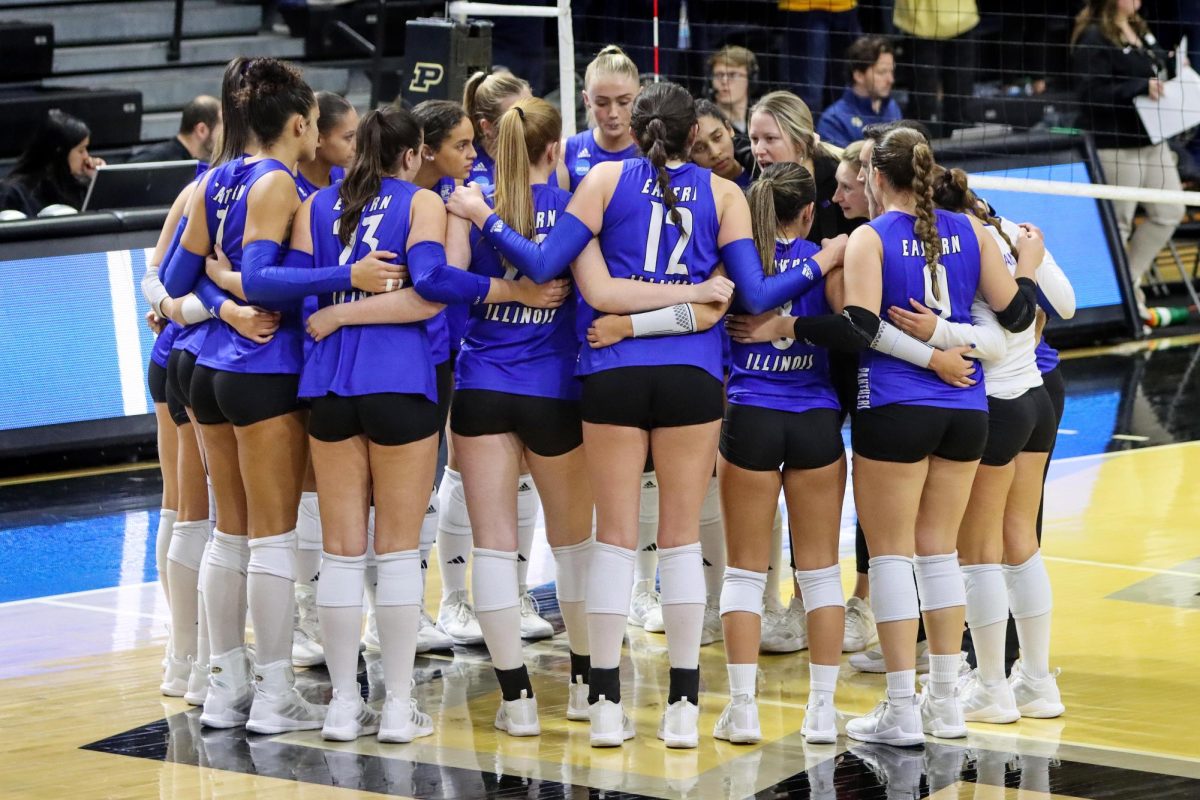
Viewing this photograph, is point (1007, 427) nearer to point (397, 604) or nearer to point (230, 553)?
point (397, 604)

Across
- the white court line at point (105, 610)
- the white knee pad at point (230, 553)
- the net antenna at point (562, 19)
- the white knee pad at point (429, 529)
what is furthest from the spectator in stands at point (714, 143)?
the white court line at point (105, 610)

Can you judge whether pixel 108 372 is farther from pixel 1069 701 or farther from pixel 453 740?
pixel 1069 701

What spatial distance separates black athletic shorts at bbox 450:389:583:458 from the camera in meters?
4.94

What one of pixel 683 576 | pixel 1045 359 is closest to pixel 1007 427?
pixel 1045 359

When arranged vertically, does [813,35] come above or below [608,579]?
above

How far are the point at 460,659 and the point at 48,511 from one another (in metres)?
3.17

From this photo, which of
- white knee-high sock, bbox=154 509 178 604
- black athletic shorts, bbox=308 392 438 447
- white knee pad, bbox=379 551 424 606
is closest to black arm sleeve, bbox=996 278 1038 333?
black athletic shorts, bbox=308 392 438 447

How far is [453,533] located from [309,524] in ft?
1.66

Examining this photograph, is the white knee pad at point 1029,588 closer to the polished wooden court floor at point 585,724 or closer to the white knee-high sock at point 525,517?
the polished wooden court floor at point 585,724

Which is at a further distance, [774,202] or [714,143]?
[714,143]

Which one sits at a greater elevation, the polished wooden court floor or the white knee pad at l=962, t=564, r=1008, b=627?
the white knee pad at l=962, t=564, r=1008, b=627

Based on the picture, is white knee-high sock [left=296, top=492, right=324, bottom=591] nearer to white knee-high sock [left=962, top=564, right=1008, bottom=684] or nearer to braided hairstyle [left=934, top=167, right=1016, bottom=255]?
white knee-high sock [left=962, top=564, right=1008, bottom=684]

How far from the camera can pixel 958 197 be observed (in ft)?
16.3

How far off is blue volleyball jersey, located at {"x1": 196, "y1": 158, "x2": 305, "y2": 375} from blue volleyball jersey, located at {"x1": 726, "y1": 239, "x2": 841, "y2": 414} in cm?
130
